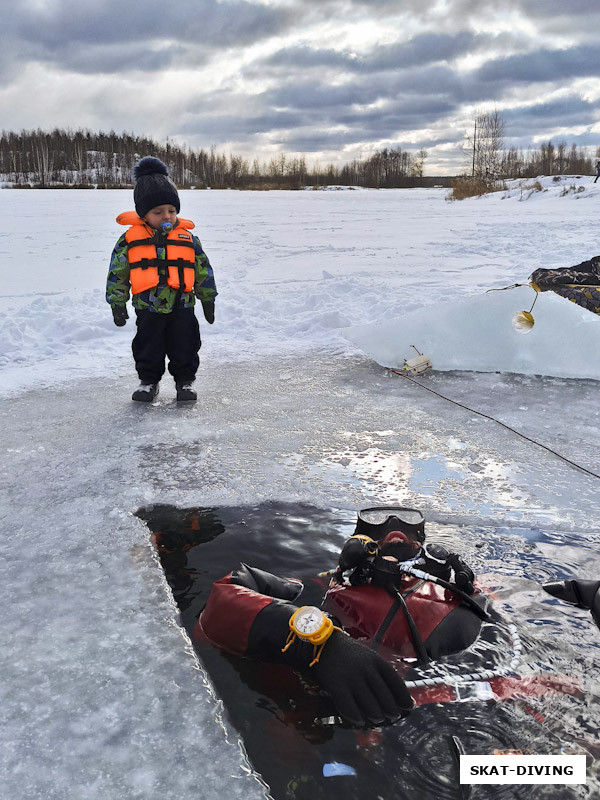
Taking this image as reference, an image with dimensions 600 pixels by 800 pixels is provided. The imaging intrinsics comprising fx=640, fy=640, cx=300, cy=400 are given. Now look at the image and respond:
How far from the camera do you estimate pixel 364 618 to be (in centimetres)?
174

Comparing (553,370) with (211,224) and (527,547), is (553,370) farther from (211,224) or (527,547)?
(211,224)

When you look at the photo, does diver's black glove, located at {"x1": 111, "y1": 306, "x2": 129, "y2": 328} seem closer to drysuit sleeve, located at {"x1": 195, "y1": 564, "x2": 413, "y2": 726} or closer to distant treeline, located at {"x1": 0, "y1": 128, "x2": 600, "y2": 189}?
drysuit sleeve, located at {"x1": 195, "y1": 564, "x2": 413, "y2": 726}

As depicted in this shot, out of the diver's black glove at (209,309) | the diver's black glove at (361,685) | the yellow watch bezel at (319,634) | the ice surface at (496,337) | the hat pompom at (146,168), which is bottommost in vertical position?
the diver's black glove at (361,685)

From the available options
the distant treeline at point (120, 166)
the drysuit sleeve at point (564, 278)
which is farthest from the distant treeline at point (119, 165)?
the drysuit sleeve at point (564, 278)

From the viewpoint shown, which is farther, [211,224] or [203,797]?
[211,224]

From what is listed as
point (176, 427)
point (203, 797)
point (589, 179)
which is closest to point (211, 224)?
point (176, 427)

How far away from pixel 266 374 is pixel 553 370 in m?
1.97

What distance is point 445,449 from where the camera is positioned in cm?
318

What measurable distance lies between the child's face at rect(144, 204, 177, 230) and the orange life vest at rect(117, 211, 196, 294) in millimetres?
33

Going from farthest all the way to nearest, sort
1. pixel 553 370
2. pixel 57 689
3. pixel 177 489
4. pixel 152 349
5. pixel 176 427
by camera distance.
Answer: pixel 553 370 → pixel 152 349 → pixel 176 427 → pixel 177 489 → pixel 57 689

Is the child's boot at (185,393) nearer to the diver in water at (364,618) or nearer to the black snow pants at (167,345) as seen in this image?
the black snow pants at (167,345)

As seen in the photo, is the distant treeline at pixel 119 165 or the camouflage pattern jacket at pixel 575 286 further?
the distant treeline at pixel 119 165

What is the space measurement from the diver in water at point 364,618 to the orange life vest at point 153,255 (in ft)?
7.61

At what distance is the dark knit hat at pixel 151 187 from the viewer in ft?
12.1
